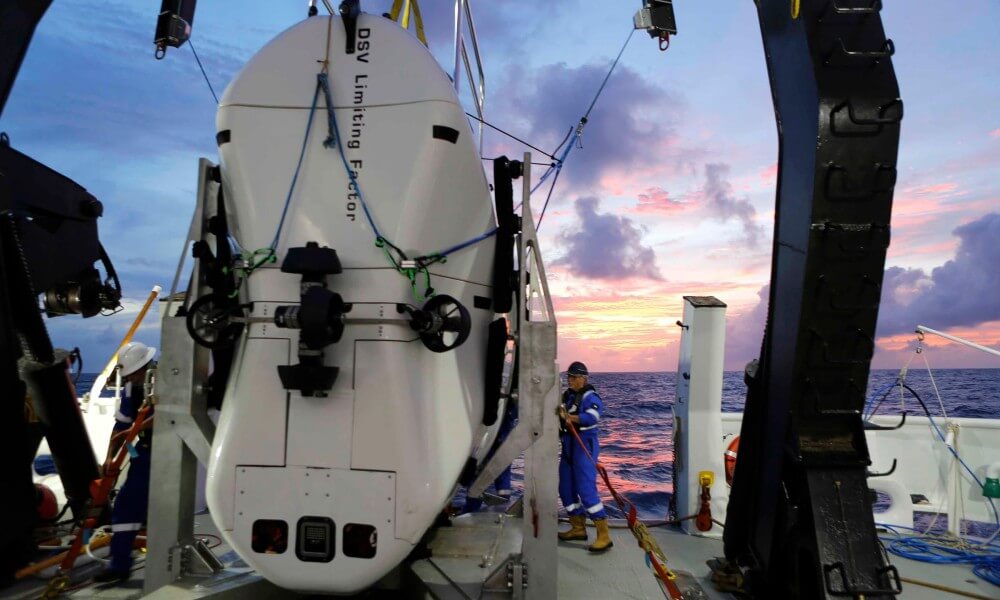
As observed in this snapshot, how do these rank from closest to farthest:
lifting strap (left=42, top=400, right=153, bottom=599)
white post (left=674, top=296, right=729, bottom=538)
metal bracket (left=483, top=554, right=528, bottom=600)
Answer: metal bracket (left=483, top=554, right=528, bottom=600)
lifting strap (left=42, top=400, right=153, bottom=599)
white post (left=674, top=296, right=729, bottom=538)

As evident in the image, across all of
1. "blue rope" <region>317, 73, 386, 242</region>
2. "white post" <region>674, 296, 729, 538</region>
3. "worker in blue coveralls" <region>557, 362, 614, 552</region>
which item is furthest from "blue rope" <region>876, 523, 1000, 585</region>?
"blue rope" <region>317, 73, 386, 242</region>

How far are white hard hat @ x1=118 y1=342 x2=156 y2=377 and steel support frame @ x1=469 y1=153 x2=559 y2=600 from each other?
3715 millimetres

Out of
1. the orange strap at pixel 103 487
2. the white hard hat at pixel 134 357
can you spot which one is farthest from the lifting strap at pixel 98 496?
Answer: the white hard hat at pixel 134 357

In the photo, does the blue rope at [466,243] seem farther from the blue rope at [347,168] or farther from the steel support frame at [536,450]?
the steel support frame at [536,450]

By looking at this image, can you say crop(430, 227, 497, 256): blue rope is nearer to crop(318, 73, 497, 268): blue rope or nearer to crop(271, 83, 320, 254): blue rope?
crop(318, 73, 497, 268): blue rope

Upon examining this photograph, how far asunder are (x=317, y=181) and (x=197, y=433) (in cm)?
155

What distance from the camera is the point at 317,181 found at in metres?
3.02

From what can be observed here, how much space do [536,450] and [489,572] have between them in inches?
46.2

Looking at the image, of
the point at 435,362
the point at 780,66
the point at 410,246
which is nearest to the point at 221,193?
the point at 410,246

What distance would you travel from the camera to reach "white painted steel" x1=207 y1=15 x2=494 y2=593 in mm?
2686

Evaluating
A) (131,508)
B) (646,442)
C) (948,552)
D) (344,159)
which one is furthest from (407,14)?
(646,442)

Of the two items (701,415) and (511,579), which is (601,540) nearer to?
(701,415)

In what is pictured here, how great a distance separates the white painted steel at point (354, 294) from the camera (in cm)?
269

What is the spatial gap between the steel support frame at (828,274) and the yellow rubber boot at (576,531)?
216 cm
